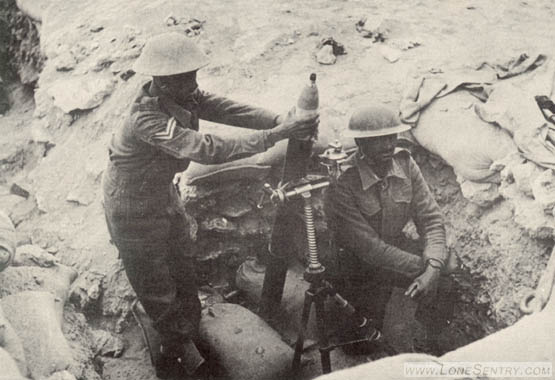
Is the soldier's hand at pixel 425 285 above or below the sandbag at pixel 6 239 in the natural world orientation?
below

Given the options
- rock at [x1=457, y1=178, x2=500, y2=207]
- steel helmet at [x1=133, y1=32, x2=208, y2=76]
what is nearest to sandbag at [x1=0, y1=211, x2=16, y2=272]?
steel helmet at [x1=133, y1=32, x2=208, y2=76]

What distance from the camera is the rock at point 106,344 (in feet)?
14.1

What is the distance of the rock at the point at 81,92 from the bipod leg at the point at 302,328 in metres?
3.03

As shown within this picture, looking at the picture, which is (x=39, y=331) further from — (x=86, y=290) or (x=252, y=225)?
(x=252, y=225)

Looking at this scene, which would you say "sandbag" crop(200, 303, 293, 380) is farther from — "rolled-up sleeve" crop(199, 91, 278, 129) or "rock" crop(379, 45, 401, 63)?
"rock" crop(379, 45, 401, 63)

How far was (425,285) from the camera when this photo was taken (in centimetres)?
396

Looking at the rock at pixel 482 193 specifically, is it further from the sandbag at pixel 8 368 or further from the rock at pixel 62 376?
the sandbag at pixel 8 368

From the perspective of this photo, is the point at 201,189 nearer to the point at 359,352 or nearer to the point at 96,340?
the point at 96,340

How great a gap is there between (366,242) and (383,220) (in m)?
0.21

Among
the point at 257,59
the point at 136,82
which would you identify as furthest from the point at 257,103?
the point at 136,82

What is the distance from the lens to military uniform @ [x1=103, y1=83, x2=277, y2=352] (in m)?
3.58

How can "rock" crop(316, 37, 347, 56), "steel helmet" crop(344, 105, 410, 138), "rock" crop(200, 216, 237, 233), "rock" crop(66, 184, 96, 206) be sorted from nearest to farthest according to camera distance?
"steel helmet" crop(344, 105, 410, 138)
"rock" crop(200, 216, 237, 233)
"rock" crop(66, 184, 96, 206)
"rock" crop(316, 37, 347, 56)

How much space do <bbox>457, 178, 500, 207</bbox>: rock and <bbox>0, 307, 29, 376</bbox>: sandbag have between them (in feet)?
10.2

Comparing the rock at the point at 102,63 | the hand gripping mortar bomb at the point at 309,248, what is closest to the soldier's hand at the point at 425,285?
the hand gripping mortar bomb at the point at 309,248
